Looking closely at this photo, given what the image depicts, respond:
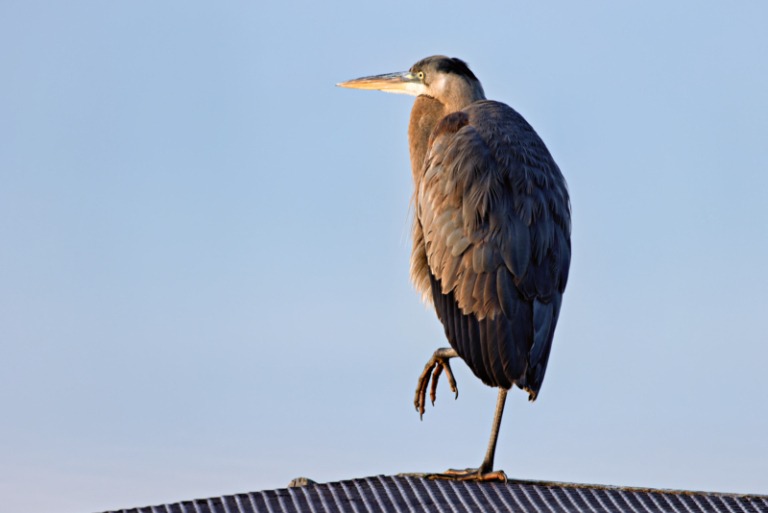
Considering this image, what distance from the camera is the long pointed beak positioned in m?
8.63

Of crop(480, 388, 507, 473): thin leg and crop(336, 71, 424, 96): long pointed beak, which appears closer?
crop(480, 388, 507, 473): thin leg

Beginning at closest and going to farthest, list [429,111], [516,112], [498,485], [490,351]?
[490,351]
[498,485]
[516,112]
[429,111]

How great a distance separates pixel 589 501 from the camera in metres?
6.62

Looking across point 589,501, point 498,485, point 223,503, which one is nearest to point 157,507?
point 223,503

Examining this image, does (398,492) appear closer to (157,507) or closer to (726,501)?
(157,507)

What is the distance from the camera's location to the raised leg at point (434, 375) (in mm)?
7145

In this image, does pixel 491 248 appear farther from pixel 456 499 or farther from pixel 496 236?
pixel 456 499

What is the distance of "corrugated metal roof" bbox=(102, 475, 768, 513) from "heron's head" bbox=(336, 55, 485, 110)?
2693 millimetres

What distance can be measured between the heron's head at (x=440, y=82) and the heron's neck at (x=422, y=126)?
0.06 meters

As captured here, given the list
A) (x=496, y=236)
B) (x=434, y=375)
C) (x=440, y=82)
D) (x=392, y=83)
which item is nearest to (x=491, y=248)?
(x=496, y=236)

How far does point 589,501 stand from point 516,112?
2493 millimetres

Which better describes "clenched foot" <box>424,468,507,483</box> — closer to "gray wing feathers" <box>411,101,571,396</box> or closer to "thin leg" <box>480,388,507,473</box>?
"thin leg" <box>480,388,507,473</box>

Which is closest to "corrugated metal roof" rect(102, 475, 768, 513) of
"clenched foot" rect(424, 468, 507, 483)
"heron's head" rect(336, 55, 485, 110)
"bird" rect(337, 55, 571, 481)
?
"clenched foot" rect(424, 468, 507, 483)

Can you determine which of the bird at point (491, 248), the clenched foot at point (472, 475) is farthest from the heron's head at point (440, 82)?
the clenched foot at point (472, 475)
